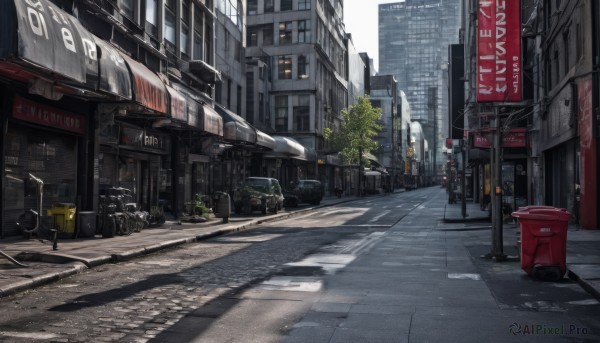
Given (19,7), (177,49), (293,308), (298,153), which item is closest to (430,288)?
(293,308)

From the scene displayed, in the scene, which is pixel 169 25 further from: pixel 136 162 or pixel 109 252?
pixel 109 252

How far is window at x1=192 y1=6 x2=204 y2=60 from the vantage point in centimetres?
2816

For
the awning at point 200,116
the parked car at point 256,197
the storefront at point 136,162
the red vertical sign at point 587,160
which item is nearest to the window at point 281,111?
the parked car at point 256,197

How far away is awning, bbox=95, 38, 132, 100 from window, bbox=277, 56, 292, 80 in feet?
145

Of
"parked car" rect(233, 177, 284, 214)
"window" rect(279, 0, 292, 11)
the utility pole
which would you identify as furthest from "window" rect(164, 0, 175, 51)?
"window" rect(279, 0, 292, 11)

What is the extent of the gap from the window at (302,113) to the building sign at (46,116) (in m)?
Answer: 42.0

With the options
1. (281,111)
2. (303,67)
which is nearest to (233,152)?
(281,111)

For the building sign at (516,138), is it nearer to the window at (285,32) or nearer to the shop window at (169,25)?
the shop window at (169,25)

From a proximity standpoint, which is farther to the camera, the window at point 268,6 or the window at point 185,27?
the window at point 268,6

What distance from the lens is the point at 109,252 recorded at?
11.7 m

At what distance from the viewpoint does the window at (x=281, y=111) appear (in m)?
58.1

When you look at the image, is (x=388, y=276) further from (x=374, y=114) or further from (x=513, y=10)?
(x=374, y=114)

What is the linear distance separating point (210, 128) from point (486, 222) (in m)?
13.1

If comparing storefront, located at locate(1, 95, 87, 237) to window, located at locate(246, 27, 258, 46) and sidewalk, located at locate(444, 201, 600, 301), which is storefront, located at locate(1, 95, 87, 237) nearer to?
sidewalk, located at locate(444, 201, 600, 301)
